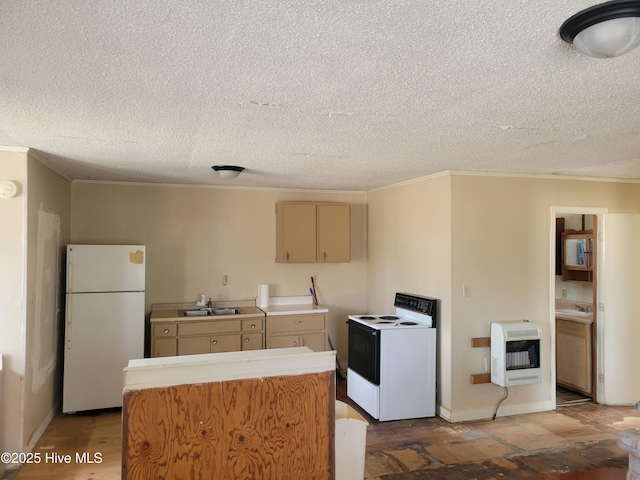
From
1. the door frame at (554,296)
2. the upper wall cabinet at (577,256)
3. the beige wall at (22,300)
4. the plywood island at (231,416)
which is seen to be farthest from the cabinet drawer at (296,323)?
the upper wall cabinet at (577,256)

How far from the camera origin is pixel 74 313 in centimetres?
424

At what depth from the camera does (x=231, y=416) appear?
198 centimetres

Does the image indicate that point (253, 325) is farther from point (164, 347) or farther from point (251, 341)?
point (164, 347)

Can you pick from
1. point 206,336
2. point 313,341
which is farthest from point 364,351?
point 206,336

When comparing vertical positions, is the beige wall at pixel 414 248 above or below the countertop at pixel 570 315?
above

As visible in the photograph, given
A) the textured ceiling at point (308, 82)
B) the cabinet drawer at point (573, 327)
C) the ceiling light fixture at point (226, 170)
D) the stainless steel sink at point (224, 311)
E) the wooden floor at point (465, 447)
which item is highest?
the textured ceiling at point (308, 82)

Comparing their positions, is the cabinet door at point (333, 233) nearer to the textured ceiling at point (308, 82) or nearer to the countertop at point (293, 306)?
the countertop at point (293, 306)

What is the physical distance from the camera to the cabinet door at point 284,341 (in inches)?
195

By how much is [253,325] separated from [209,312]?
540 mm

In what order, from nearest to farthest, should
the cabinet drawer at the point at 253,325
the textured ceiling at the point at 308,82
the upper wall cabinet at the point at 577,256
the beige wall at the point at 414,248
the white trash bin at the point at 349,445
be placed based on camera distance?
the textured ceiling at the point at 308,82
the white trash bin at the point at 349,445
the beige wall at the point at 414,248
the cabinet drawer at the point at 253,325
the upper wall cabinet at the point at 577,256

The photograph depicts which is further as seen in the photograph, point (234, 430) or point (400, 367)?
point (400, 367)

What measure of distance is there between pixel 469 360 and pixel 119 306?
3.22 metres

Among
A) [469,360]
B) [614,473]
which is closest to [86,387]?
[469,360]

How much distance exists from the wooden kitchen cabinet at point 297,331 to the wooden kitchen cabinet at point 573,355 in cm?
255
